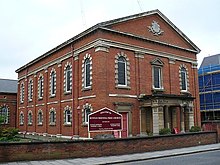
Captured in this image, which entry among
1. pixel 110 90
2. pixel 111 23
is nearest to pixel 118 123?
pixel 110 90

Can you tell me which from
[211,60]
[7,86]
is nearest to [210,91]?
[211,60]

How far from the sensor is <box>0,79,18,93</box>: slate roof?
188 ft

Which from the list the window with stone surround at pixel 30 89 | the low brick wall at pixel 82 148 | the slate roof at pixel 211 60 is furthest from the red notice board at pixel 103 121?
the slate roof at pixel 211 60

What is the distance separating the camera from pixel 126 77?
2784 cm

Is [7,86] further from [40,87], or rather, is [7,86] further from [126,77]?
[126,77]

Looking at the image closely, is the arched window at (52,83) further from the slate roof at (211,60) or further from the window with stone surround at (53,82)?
the slate roof at (211,60)

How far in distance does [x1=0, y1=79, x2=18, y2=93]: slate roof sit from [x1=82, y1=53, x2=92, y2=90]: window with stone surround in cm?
3362

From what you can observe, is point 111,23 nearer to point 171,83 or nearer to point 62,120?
point 171,83

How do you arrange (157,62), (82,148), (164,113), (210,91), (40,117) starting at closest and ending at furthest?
(82,148), (164,113), (157,62), (40,117), (210,91)

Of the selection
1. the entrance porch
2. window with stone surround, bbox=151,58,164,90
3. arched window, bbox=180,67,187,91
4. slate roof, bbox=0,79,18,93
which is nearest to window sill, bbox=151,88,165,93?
window with stone surround, bbox=151,58,164,90

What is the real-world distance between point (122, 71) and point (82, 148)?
12314 millimetres

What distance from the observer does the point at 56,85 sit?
3481cm

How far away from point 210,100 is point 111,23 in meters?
31.1

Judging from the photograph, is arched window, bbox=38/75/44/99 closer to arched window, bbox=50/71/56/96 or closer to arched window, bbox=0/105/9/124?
arched window, bbox=50/71/56/96
